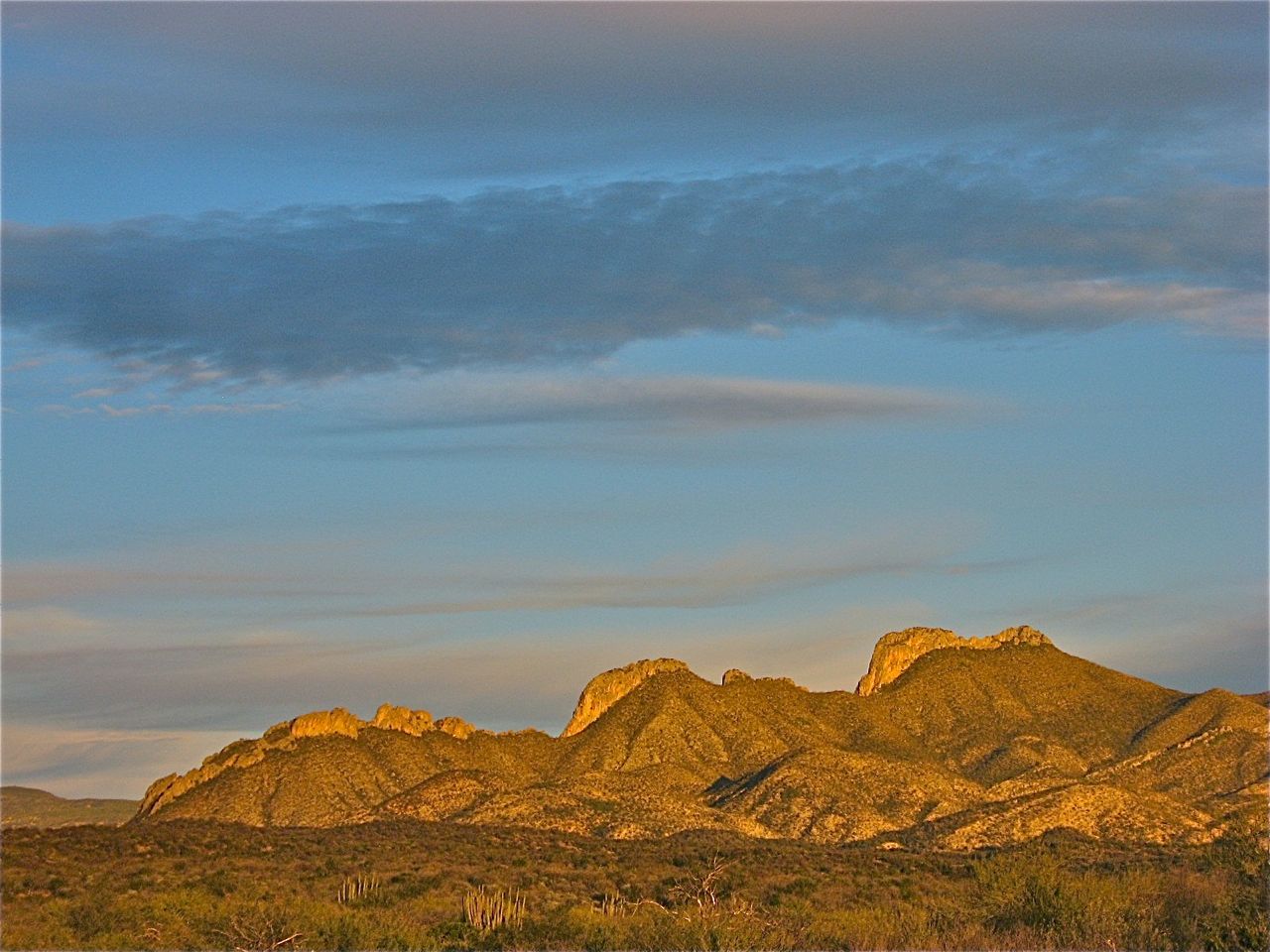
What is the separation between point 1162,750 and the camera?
133375 millimetres

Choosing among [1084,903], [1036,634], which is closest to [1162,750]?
[1036,634]

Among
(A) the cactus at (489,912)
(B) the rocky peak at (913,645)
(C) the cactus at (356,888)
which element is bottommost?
(A) the cactus at (489,912)

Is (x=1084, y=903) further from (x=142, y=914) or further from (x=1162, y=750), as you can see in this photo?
(x=1162, y=750)

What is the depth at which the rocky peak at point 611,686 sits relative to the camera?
15212cm

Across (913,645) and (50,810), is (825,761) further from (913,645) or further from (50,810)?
(50,810)

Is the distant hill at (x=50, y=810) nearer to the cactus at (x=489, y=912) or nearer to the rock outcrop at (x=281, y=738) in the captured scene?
the rock outcrop at (x=281, y=738)

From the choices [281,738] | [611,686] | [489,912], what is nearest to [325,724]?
[281,738]

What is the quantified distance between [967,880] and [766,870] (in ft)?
39.2

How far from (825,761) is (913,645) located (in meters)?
42.1

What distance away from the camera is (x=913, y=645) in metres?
167

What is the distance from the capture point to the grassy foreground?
145ft

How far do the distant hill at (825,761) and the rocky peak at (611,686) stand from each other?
18cm

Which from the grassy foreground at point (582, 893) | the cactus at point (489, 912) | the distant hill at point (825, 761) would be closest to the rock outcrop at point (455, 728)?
A: the distant hill at point (825, 761)

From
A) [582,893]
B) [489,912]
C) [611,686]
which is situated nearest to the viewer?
[489,912]
